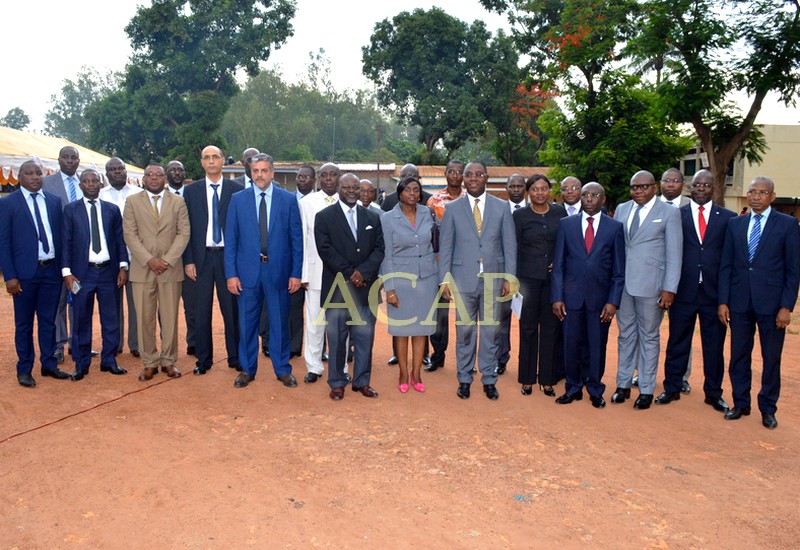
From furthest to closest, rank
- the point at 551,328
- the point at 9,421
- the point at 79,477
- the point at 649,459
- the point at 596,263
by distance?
the point at 551,328 → the point at 596,263 → the point at 9,421 → the point at 649,459 → the point at 79,477

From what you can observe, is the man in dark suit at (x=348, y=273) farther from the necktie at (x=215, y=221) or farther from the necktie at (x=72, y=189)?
the necktie at (x=72, y=189)

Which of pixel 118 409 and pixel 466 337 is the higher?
pixel 466 337

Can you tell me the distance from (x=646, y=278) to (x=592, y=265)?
47 cm

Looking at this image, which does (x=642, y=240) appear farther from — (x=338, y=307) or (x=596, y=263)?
(x=338, y=307)

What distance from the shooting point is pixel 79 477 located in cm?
394

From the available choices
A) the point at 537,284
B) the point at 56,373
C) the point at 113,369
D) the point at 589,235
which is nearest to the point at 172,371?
the point at 113,369

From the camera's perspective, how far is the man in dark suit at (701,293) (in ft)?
17.8

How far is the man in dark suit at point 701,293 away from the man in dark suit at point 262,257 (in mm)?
3439

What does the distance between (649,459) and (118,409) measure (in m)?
4.13

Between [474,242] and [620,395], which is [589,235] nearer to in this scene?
[474,242]

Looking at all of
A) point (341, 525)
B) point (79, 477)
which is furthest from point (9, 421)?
point (341, 525)

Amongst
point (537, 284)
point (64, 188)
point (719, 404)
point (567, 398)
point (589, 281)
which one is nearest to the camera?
point (589, 281)

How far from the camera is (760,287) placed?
16.5 ft

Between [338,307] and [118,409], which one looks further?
[338,307]
